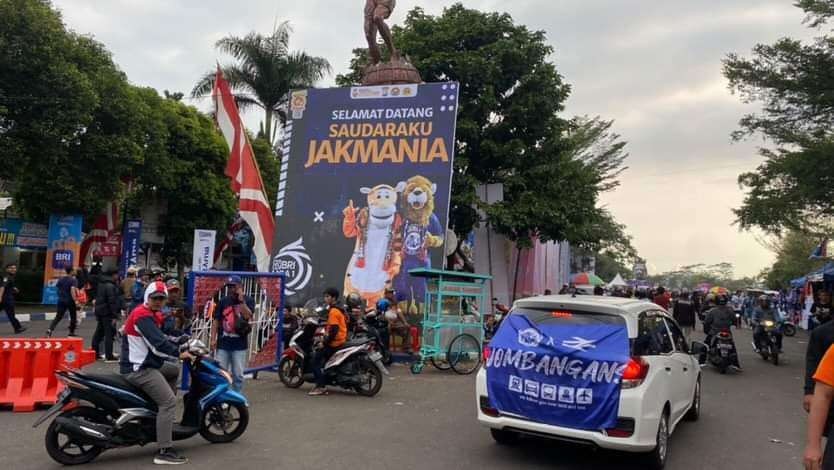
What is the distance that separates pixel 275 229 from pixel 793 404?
12296 millimetres

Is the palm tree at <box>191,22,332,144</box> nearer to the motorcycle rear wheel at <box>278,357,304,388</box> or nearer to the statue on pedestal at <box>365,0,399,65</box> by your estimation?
the statue on pedestal at <box>365,0,399,65</box>

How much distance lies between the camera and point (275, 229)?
56.7 ft

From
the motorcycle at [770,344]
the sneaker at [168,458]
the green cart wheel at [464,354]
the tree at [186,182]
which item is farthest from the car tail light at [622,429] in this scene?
the tree at [186,182]

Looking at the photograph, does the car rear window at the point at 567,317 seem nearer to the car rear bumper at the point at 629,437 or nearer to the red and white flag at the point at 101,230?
the car rear bumper at the point at 629,437

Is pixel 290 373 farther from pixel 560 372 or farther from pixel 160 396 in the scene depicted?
pixel 560 372

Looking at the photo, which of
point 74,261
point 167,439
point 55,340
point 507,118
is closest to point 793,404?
point 167,439

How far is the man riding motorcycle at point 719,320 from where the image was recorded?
13180mm

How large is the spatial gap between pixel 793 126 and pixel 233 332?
16.2 meters

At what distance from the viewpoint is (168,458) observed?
231 inches

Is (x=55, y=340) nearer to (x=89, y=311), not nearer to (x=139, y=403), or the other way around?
(x=139, y=403)

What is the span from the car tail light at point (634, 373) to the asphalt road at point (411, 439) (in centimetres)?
97

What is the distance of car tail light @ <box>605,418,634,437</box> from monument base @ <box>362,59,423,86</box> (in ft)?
44.2

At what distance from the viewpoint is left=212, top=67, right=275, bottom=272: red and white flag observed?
16.2 m

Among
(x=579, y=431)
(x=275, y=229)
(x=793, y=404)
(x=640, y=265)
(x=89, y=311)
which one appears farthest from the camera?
(x=640, y=265)
